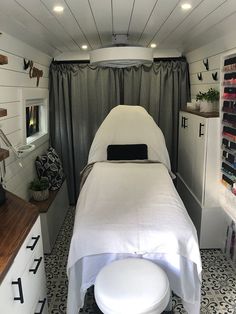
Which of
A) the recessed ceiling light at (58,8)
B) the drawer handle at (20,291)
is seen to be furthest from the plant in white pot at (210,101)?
the drawer handle at (20,291)

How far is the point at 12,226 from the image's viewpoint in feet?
4.89

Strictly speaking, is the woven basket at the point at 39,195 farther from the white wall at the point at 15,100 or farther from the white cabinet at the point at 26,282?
the white cabinet at the point at 26,282

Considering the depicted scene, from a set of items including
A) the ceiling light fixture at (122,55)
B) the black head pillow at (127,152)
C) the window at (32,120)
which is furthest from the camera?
the window at (32,120)

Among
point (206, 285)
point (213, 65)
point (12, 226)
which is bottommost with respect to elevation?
point (206, 285)

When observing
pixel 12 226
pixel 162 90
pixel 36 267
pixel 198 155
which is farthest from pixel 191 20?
pixel 36 267

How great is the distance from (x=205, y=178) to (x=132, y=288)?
1589mm

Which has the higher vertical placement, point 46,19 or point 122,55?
point 46,19

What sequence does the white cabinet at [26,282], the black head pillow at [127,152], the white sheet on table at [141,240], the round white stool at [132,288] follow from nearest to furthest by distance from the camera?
the white cabinet at [26,282] < the round white stool at [132,288] < the white sheet on table at [141,240] < the black head pillow at [127,152]

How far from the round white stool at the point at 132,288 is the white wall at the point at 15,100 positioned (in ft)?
4.39

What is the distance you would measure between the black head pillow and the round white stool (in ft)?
5.37

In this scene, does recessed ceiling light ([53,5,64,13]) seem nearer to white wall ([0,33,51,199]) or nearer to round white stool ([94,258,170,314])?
white wall ([0,33,51,199])

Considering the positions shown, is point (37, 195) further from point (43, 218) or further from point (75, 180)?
point (75, 180)

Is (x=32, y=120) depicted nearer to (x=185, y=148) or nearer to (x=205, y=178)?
(x=185, y=148)

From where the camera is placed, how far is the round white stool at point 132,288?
1.46m
